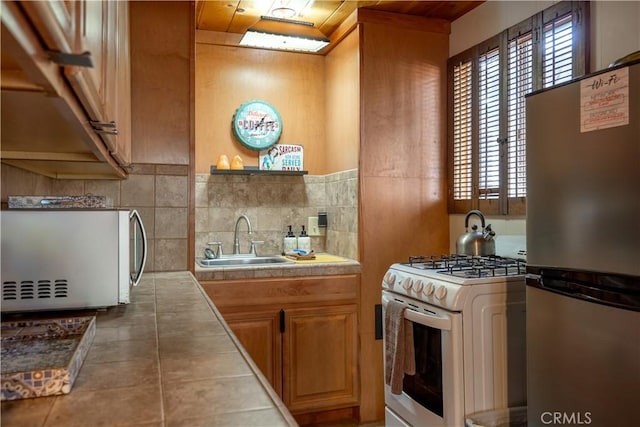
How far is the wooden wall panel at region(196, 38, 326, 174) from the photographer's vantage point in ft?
10.6

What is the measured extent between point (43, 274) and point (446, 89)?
2.62 m

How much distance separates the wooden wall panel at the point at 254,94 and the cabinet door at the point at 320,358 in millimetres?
1186

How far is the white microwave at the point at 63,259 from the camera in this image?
1291 mm

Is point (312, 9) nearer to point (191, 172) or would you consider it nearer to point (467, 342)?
point (191, 172)

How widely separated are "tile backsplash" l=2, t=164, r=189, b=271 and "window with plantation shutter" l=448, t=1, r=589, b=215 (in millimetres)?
1703

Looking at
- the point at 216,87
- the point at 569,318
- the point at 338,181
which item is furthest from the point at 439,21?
the point at 569,318

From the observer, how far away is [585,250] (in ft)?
4.44

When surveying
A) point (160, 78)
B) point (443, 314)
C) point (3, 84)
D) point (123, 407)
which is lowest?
point (443, 314)

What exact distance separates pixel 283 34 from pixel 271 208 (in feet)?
4.09

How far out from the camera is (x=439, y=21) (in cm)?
305

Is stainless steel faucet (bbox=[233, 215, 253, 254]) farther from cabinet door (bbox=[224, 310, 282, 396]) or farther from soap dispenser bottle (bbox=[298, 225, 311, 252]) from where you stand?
cabinet door (bbox=[224, 310, 282, 396])

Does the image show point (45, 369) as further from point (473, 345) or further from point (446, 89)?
point (446, 89)

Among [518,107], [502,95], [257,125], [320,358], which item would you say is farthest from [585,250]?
[257,125]

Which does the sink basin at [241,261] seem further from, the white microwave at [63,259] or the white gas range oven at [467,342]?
the white microwave at [63,259]
